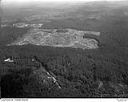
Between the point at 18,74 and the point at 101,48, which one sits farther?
the point at 101,48

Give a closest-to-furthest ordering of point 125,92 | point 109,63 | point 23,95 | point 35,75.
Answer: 1. point 23,95
2. point 125,92
3. point 35,75
4. point 109,63

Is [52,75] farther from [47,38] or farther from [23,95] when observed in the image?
[47,38]

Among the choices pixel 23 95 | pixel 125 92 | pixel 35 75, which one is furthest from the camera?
pixel 35 75

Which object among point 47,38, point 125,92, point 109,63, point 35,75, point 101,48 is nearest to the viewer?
point 125,92

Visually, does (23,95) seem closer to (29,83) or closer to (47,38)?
(29,83)

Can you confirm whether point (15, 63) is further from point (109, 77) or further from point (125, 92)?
point (125, 92)

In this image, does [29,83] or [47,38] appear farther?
[47,38]

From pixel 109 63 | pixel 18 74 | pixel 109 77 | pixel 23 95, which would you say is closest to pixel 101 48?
pixel 109 63

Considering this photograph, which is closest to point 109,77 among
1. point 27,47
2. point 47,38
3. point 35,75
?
point 35,75

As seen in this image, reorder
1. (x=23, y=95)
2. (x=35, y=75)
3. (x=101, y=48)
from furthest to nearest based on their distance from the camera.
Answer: (x=101, y=48) → (x=35, y=75) → (x=23, y=95)
